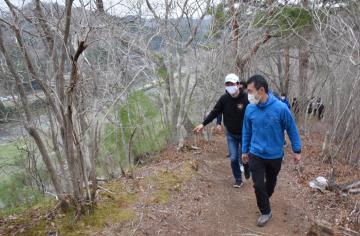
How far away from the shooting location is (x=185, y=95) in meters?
9.89

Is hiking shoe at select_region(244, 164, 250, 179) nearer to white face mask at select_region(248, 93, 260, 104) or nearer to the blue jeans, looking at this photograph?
the blue jeans

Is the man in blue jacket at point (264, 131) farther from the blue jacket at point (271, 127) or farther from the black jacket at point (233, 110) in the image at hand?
the black jacket at point (233, 110)

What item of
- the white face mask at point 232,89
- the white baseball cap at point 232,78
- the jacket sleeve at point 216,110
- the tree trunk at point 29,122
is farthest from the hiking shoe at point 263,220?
the tree trunk at point 29,122

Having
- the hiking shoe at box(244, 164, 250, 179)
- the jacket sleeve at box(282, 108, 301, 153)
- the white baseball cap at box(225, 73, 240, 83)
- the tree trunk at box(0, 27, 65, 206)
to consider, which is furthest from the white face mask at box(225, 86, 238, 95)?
the tree trunk at box(0, 27, 65, 206)

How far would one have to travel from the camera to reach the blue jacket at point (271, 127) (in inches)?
169

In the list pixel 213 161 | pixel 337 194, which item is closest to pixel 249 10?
pixel 213 161

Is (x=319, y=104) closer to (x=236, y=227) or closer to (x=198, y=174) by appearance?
(x=198, y=174)

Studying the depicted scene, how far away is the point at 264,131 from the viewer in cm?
438

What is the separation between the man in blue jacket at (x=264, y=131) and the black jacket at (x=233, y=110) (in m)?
1.01

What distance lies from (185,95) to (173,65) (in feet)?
3.26

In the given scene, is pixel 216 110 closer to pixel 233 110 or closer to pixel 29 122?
pixel 233 110

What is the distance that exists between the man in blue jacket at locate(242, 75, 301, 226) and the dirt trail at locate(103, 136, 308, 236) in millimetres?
494

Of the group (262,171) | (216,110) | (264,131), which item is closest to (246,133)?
(264,131)

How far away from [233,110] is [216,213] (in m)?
1.57
